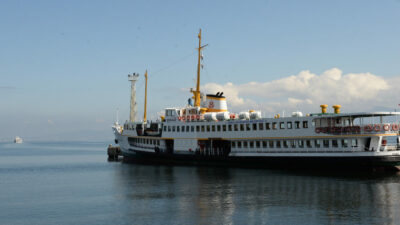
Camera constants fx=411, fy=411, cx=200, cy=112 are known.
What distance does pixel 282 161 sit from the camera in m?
56.0

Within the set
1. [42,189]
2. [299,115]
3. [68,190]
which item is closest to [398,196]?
[299,115]

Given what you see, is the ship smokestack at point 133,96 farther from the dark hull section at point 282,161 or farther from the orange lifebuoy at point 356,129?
the orange lifebuoy at point 356,129

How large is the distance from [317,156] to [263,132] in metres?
8.38

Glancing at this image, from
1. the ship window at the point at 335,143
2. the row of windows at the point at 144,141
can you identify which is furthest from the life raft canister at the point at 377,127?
the row of windows at the point at 144,141

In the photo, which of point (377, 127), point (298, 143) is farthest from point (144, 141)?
point (377, 127)

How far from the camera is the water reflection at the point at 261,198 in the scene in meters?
30.2

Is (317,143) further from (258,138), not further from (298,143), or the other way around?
(258,138)

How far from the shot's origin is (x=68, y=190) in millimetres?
45156

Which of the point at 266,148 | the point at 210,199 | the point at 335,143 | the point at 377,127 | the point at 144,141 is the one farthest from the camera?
the point at 144,141

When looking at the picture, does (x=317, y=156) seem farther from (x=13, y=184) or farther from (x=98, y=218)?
(x=13, y=184)

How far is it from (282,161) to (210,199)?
21.4 metres

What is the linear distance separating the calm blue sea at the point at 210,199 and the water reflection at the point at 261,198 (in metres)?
0.07

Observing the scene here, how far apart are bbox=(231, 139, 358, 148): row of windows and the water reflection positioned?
3988 mm

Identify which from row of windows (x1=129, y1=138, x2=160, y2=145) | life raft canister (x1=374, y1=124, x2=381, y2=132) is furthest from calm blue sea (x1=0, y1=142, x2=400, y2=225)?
row of windows (x1=129, y1=138, x2=160, y2=145)
